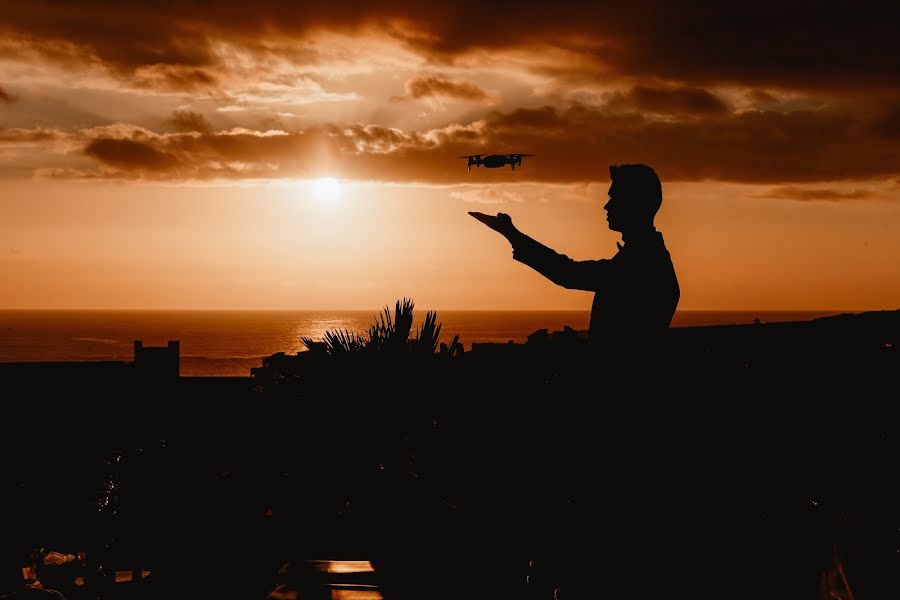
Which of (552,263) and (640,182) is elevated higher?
(640,182)

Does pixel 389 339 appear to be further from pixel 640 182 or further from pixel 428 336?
pixel 640 182

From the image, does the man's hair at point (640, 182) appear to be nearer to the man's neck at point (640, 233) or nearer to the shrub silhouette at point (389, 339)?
the man's neck at point (640, 233)

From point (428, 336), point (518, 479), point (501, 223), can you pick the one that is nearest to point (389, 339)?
point (428, 336)

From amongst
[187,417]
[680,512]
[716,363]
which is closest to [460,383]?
[716,363]

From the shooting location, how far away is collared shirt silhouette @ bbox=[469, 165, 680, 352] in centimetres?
396

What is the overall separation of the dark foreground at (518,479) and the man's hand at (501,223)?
0.84m

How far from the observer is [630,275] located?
399 cm

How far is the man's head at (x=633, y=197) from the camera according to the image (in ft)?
13.1

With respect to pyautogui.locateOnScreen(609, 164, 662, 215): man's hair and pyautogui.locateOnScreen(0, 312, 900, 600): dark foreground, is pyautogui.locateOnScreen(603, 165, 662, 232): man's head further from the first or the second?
pyautogui.locateOnScreen(0, 312, 900, 600): dark foreground

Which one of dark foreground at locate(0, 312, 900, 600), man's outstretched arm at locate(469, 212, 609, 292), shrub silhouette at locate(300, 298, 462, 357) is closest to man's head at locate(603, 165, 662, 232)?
man's outstretched arm at locate(469, 212, 609, 292)

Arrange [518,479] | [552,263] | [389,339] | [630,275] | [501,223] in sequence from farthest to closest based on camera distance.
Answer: [389,339] → [518,479] → [501,223] → [552,263] → [630,275]

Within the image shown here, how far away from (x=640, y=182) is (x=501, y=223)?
73 cm

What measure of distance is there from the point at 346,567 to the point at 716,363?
314 centimetres

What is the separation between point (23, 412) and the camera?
1325 centimetres
